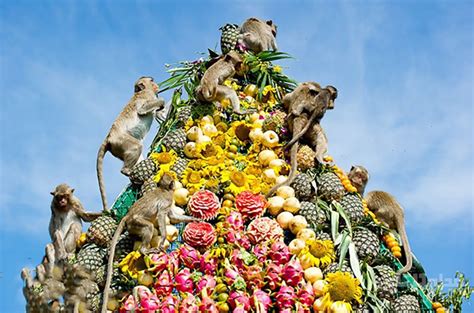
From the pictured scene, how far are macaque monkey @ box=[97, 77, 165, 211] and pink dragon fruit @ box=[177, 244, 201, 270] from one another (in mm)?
1531

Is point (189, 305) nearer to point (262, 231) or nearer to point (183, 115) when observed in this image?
point (262, 231)

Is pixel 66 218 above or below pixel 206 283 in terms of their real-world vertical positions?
above

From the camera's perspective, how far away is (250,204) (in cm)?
987

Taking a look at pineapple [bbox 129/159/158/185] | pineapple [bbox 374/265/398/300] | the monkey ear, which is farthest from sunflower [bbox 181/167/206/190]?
the monkey ear

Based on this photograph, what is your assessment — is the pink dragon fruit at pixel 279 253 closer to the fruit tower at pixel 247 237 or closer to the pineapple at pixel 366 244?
the fruit tower at pixel 247 237

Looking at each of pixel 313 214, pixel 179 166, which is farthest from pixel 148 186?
pixel 313 214

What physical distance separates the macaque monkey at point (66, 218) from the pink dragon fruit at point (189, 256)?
156 centimetres

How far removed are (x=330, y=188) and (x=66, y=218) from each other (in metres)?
3.13

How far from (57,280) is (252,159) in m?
3.16

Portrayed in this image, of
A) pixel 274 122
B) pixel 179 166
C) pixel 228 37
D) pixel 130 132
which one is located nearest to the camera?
pixel 179 166

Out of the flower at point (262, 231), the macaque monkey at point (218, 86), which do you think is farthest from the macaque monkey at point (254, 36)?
the flower at point (262, 231)

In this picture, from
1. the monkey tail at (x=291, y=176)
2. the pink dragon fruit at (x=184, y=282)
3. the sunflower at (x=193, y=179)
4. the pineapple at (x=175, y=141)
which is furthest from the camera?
the pineapple at (x=175, y=141)

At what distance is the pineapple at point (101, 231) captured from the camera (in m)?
9.97

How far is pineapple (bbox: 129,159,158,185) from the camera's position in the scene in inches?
413
